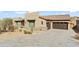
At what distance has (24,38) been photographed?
6730mm

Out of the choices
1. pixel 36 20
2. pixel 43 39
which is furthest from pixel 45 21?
pixel 43 39

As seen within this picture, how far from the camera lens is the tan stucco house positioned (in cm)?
673

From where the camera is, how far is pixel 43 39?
6.71 meters

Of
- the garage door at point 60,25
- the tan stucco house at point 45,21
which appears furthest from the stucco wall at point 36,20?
the garage door at point 60,25

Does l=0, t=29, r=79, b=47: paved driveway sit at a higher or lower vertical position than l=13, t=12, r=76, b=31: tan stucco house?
lower

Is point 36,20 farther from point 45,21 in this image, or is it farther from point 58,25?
point 58,25

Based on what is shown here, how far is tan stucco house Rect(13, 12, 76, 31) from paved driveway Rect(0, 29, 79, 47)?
0.22ft

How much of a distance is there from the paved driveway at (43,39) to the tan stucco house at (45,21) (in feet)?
0.22

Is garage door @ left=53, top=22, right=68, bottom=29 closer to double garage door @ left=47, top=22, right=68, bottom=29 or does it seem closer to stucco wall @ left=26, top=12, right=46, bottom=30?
double garage door @ left=47, top=22, right=68, bottom=29

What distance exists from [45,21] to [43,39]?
0.21 meters

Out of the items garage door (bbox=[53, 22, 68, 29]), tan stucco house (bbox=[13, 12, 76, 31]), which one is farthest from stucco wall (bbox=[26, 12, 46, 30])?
garage door (bbox=[53, 22, 68, 29])

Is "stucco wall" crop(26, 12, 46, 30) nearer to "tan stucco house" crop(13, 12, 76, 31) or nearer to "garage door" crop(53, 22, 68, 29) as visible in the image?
"tan stucco house" crop(13, 12, 76, 31)

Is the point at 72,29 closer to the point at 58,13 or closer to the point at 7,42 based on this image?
the point at 58,13
